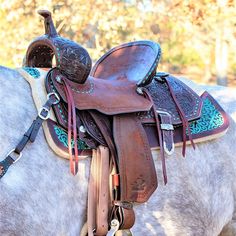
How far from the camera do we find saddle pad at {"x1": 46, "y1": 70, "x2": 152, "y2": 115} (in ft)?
7.73

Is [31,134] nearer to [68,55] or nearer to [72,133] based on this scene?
[72,133]

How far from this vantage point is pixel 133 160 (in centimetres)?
248

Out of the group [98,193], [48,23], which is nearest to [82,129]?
[98,193]

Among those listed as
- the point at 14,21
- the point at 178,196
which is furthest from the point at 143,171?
the point at 14,21

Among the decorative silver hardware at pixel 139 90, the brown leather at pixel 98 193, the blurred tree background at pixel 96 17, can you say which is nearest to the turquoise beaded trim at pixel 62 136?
the brown leather at pixel 98 193

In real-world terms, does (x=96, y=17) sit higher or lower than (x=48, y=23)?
lower

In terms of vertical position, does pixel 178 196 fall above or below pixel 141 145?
below

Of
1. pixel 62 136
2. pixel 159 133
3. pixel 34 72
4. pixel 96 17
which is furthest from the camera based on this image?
pixel 96 17

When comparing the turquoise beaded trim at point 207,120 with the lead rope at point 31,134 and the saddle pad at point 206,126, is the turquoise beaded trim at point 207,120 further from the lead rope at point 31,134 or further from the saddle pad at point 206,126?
the lead rope at point 31,134

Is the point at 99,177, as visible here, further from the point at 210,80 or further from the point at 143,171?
the point at 210,80

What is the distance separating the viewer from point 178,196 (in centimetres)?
274

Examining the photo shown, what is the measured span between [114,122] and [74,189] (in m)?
0.37

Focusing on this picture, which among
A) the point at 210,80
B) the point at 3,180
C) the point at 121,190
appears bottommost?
the point at 210,80

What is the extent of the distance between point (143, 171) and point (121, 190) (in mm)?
150
